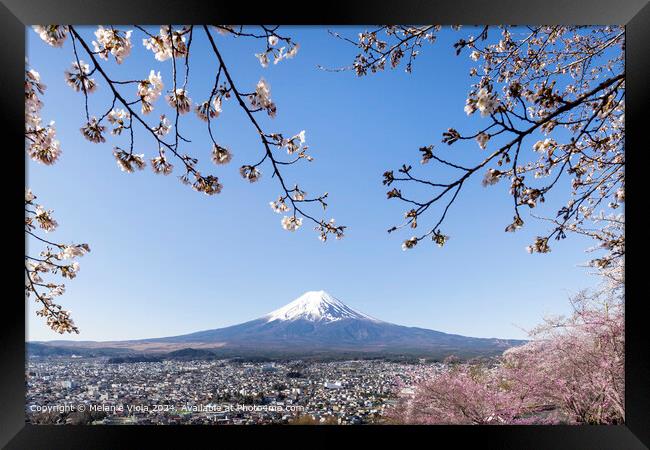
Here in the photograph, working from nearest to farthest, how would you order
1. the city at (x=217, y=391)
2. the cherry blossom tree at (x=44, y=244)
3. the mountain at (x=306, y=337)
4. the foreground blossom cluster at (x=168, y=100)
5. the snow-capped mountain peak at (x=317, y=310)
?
the foreground blossom cluster at (x=168, y=100), the cherry blossom tree at (x=44, y=244), the city at (x=217, y=391), the mountain at (x=306, y=337), the snow-capped mountain peak at (x=317, y=310)

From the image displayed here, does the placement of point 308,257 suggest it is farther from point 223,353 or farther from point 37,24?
point 37,24

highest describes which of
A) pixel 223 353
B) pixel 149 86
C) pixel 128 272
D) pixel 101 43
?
pixel 101 43

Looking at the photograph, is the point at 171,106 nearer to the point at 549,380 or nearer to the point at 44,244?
the point at 44,244

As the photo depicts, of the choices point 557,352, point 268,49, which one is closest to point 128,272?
point 268,49

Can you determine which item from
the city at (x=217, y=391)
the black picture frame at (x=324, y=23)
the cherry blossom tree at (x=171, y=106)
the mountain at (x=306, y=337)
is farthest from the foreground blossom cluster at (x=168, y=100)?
the mountain at (x=306, y=337)

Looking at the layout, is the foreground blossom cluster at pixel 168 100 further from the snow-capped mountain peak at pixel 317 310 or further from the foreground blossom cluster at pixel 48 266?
the snow-capped mountain peak at pixel 317 310

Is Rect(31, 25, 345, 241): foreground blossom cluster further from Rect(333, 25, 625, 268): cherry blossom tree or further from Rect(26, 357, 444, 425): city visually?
Rect(26, 357, 444, 425): city

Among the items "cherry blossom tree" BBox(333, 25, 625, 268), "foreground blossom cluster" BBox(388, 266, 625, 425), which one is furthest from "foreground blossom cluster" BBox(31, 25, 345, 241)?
"foreground blossom cluster" BBox(388, 266, 625, 425)
